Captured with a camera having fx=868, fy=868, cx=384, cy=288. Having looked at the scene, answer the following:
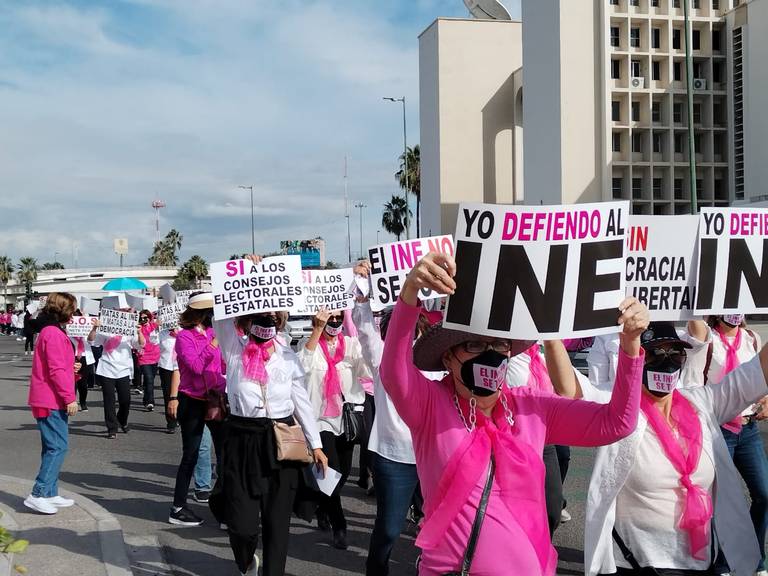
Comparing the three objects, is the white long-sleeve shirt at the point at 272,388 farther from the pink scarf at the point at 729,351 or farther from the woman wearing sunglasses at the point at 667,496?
the pink scarf at the point at 729,351

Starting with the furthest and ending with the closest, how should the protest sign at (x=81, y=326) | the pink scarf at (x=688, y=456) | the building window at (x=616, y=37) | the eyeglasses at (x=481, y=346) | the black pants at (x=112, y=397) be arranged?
the building window at (x=616, y=37) < the protest sign at (x=81, y=326) < the black pants at (x=112, y=397) < the pink scarf at (x=688, y=456) < the eyeglasses at (x=481, y=346)

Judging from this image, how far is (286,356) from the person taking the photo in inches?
223

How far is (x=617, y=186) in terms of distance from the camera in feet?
169

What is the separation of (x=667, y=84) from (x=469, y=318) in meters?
51.4

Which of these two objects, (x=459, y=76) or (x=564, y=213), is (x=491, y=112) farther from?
(x=564, y=213)

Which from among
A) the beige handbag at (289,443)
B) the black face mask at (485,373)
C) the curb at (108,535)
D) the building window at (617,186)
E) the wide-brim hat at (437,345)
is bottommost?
the curb at (108,535)

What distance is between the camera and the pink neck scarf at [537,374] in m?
5.49

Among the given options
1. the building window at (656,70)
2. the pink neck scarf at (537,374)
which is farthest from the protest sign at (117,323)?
the building window at (656,70)

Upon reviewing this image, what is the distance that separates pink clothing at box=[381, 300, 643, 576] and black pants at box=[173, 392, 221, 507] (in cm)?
431

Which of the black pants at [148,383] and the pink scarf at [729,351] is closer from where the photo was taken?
the pink scarf at [729,351]

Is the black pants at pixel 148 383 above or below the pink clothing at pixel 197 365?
below

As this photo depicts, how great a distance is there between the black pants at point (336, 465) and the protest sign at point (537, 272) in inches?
121

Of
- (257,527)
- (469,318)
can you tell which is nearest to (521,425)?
(469,318)

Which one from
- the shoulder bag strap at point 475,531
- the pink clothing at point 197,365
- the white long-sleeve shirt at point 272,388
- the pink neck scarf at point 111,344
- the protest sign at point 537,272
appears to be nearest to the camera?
the shoulder bag strap at point 475,531
